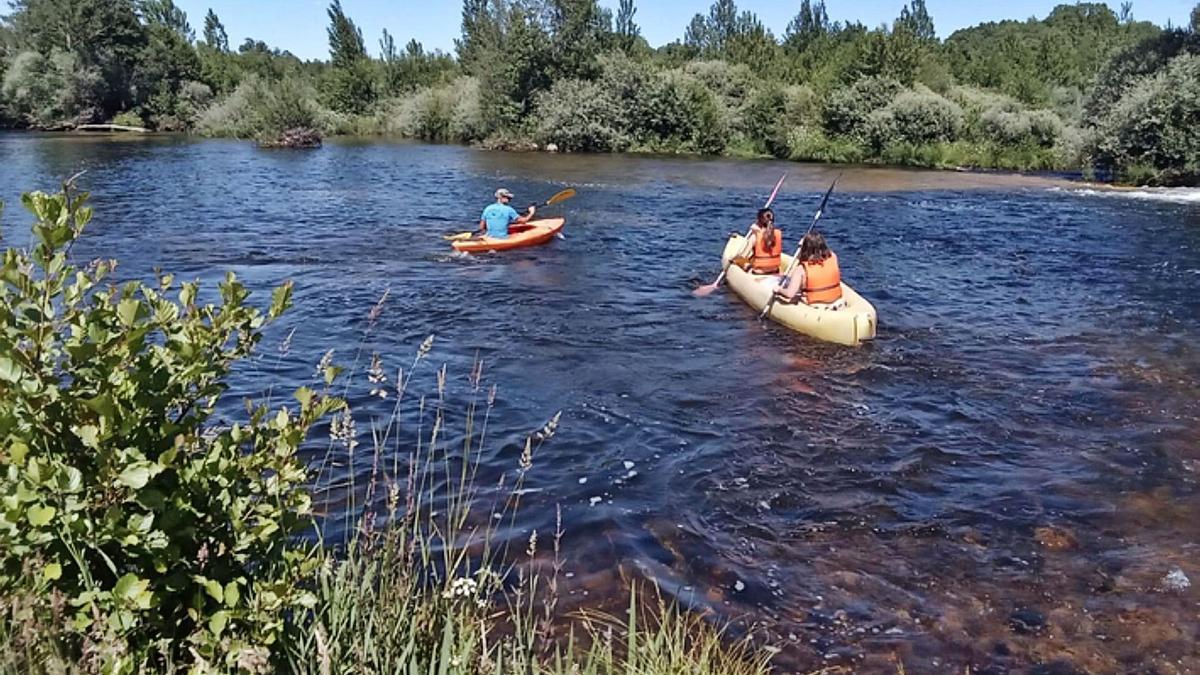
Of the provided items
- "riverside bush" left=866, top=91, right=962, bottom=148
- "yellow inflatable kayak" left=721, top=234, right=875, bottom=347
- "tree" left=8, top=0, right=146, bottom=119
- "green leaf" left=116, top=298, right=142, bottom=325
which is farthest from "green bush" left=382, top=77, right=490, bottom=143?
"green leaf" left=116, top=298, right=142, bottom=325

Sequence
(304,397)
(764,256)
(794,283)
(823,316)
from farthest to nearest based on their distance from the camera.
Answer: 1. (764,256)
2. (794,283)
3. (823,316)
4. (304,397)

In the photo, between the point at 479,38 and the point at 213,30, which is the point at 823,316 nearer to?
the point at 479,38

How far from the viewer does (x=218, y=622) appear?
2.54 m

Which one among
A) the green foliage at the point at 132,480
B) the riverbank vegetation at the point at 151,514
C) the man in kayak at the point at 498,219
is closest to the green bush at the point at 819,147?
the man in kayak at the point at 498,219

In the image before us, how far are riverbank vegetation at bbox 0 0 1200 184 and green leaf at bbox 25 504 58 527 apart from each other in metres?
26.3

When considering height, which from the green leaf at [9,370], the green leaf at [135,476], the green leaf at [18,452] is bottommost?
the green leaf at [135,476]

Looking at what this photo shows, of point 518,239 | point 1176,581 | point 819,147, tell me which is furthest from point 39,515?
point 819,147

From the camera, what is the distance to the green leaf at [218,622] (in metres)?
2.53

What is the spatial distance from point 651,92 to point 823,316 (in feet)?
93.7

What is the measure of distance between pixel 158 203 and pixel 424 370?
1365 centimetres

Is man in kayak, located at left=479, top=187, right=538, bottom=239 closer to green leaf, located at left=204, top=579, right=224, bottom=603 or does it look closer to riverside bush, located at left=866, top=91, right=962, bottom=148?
green leaf, located at left=204, top=579, right=224, bottom=603

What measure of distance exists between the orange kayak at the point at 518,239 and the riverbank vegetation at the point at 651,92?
1700 cm

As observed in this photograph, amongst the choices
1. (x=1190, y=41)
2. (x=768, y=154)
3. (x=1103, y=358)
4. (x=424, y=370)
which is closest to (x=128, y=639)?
(x=424, y=370)

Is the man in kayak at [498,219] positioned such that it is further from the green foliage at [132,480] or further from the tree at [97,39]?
the tree at [97,39]
